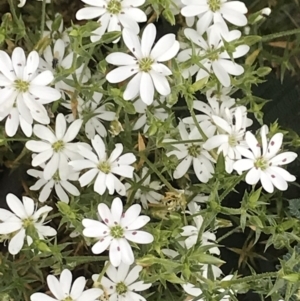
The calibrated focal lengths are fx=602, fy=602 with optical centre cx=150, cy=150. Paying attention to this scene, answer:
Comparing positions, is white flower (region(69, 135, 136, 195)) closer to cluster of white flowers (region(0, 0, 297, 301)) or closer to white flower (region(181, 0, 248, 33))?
cluster of white flowers (region(0, 0, 297, 301))

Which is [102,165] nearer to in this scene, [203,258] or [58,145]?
[58,145]

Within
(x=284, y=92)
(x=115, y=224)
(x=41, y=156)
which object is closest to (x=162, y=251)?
(x=115, y=224)

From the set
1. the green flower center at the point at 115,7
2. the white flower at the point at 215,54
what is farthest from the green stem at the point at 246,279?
the green flower center at the point at 115,7

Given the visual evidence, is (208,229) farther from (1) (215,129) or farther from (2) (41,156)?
(2) (41,156)

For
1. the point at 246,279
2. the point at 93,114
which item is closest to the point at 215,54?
the point at 93,114

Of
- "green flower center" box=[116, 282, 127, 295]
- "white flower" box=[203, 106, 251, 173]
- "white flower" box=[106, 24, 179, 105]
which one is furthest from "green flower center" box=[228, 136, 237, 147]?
"green flower center" box=[116, 282, 127, 295]
